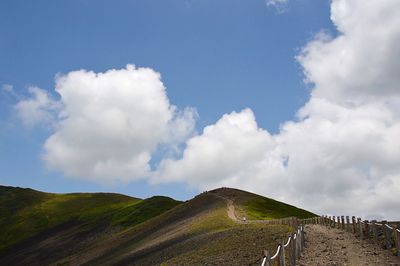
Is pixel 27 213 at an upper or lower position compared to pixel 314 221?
upper

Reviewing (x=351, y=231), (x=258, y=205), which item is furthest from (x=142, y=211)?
(x=351, y=231)

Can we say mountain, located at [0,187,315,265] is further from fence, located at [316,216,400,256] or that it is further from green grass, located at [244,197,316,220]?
fence, located at [316,216,400,256]

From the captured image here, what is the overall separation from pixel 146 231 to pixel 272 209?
31201mm

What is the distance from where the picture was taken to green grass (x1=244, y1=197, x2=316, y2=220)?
10056 centimetres

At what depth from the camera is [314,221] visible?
66625 mm

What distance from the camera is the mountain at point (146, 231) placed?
4903 centimetres

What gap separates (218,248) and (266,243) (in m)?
6.14

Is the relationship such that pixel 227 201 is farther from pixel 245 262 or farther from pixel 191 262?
pixel 245 262

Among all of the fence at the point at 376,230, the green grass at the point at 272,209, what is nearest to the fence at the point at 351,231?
the fence at the point at 376,230

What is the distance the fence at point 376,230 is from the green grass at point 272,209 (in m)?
42.4

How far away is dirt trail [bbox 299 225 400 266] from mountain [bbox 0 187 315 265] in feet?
13.8

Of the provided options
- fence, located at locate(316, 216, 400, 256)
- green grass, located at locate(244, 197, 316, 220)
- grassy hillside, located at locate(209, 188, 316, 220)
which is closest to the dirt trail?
fence, located at locate(316, 216, 400, 256)

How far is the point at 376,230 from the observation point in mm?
38219

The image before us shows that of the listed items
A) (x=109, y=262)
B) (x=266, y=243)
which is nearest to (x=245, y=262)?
(x=266, y=243)
